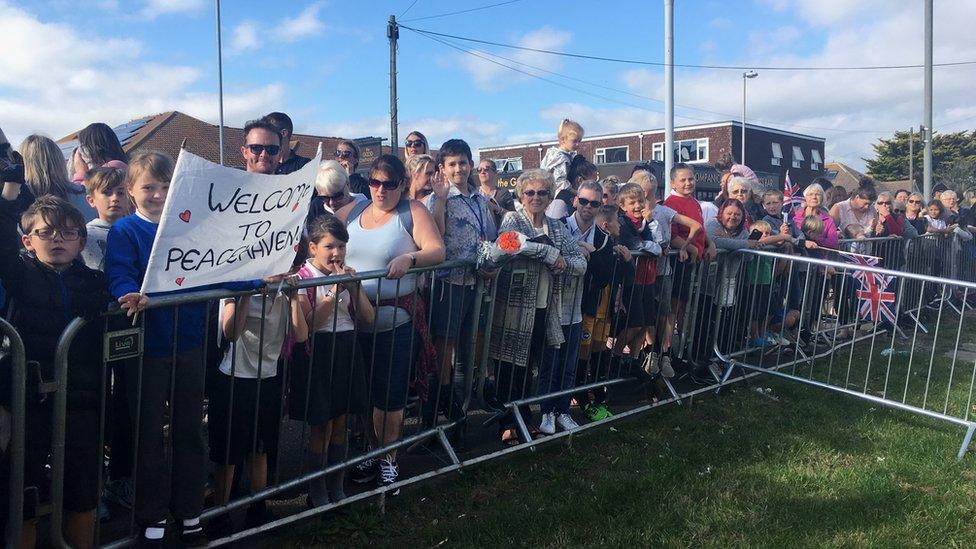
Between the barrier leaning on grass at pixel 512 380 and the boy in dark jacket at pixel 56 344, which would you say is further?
the barrier leaning on grass at pixel 512 380

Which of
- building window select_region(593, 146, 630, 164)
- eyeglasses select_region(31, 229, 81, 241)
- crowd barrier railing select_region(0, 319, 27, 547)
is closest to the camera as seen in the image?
crowd barrier railing select_region(0, 319, 27, 547)

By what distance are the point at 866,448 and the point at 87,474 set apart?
4871 mm

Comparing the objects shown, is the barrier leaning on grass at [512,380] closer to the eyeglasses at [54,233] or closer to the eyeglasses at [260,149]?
the eyeglasses at [54,233]

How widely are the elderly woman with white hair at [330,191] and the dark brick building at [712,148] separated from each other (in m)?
40.4

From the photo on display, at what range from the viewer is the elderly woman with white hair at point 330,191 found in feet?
15.7

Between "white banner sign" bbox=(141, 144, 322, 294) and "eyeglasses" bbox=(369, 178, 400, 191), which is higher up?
"eyeglasses" bbox=(369, 178, 400, 191)

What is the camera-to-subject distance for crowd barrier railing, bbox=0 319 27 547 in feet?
8.39

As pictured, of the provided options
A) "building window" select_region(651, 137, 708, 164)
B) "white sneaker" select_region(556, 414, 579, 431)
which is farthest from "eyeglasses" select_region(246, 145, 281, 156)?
"building window" select_region(651, 137, 708, 164)

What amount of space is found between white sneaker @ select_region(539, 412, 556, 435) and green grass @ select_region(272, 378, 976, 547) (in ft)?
0.46

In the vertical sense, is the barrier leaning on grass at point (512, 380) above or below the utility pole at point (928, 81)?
below

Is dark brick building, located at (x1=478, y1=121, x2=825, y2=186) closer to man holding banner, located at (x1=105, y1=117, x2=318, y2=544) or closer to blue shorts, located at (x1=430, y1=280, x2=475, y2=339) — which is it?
blue shorts, located at (x1=430, y1=280, x2=475, y2=339)

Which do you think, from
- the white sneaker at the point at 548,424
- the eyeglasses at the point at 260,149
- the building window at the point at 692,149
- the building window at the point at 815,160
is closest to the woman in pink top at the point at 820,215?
the white sneaker at the point at 548,424

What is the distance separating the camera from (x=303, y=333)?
3559 millimetres

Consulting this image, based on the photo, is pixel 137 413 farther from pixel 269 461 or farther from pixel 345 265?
pixel 345 265
